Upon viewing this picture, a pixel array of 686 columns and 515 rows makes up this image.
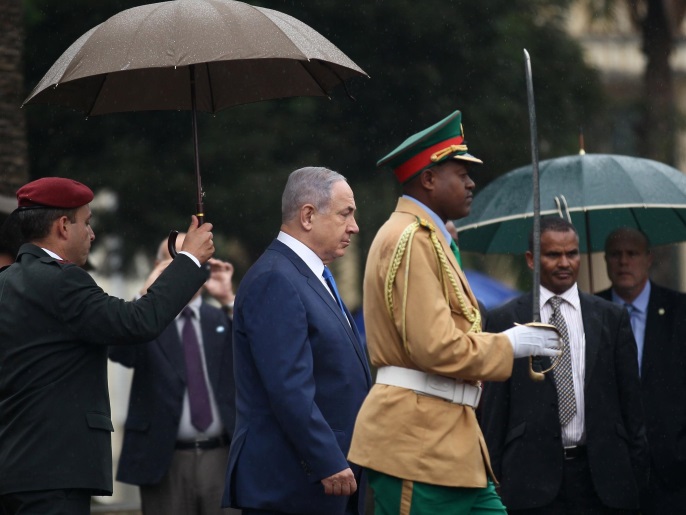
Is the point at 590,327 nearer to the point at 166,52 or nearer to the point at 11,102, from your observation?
the point at 166,52

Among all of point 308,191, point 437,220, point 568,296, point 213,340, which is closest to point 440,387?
point 437,220

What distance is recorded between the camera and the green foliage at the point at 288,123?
1537 cm

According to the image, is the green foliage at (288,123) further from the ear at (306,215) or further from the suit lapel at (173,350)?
the ear at (306,215)

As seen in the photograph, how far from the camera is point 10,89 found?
36.7ft

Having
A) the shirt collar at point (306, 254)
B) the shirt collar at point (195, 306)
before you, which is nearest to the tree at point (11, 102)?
the shirt collar at point (195, 306)

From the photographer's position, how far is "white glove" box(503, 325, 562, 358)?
5680 mm

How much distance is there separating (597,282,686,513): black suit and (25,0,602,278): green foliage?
7.57m

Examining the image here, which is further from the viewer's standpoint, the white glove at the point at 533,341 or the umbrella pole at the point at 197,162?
the umbrella pole at the point at 197,162

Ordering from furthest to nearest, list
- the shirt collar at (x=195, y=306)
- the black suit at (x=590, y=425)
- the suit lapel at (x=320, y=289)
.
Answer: the shirt collar at (x=195, y=306) → the black suit at (x=590, y=425) → the suit lapel at (x=320, y=289)

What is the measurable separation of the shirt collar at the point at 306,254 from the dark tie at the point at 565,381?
161 centimetres

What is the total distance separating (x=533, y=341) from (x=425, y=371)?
1.33ft

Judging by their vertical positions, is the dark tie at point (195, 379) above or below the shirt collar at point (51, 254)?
below

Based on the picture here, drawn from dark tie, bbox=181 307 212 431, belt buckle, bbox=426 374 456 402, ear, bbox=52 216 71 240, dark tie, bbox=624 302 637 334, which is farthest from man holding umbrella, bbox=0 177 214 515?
dark tie, bbox=624 302 637 334

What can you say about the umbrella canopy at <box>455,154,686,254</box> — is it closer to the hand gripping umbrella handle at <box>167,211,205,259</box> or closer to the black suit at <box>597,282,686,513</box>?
the black suit at <box>597,282,686,513</box>
